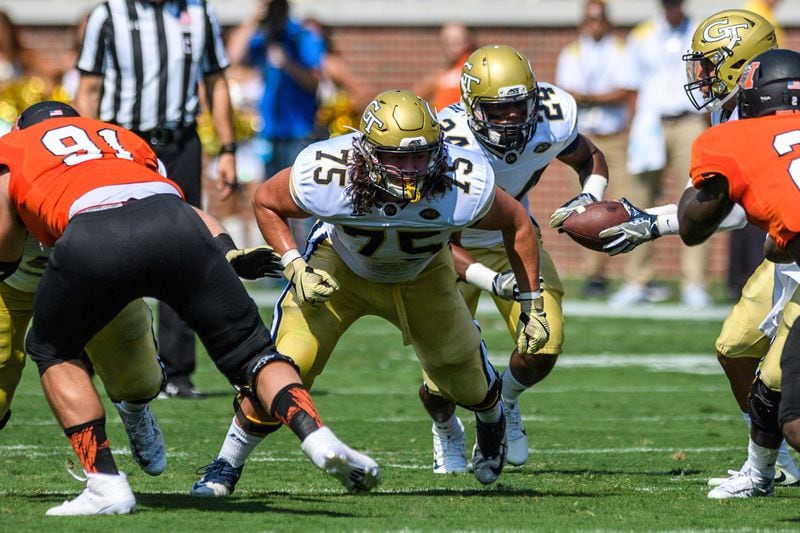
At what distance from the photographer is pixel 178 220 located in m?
4.50

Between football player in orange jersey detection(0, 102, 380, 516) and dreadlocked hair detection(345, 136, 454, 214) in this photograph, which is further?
dreadlocked hair detection(345, 136, 454, 214)

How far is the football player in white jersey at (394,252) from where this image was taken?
5.03 metres

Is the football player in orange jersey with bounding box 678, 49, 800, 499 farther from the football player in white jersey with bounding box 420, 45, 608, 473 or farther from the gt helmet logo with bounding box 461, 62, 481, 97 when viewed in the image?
the gt helmet logo with bounding box 461, 62, 481, 97

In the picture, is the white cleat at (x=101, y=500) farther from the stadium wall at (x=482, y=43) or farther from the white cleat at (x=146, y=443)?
the stadium wall at (x=482, y=43)

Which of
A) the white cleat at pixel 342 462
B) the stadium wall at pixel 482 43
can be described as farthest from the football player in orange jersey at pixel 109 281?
the stadium wall at pixel 482 43

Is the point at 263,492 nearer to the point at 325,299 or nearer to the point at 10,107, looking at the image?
the point at 325,299

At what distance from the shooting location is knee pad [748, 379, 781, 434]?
4.89 metres

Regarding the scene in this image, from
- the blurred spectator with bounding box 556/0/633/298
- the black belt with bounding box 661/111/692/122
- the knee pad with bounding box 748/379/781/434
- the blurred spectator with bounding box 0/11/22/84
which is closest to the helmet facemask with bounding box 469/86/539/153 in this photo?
the knee pad with bounding box 748/379/781/434

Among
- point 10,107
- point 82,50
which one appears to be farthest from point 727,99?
point 10,107

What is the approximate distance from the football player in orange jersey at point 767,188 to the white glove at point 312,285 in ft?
3.85

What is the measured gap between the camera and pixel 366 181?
5.01 m

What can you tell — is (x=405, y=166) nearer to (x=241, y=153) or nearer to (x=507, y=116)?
(x=507, y=116)

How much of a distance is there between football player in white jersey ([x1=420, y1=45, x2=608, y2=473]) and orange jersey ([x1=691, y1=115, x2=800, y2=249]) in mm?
1029

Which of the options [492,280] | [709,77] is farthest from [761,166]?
[492,280]
